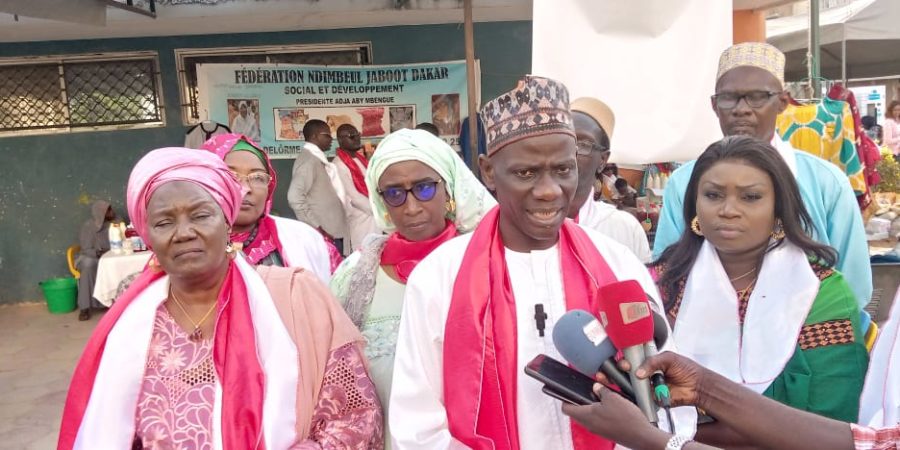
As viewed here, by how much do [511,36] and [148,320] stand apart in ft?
25.7

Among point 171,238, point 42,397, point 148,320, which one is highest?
point 171,238

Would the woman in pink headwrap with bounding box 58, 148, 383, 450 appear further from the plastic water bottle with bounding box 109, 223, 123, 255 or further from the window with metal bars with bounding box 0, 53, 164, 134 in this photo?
the window with metal bars with bounding box 0, 53, 164, 134

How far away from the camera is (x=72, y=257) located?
9.11 m

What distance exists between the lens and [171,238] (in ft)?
6.75

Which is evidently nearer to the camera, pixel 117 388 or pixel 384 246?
pixel 117 388

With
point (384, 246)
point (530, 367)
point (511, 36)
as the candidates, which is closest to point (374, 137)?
point (511, 36)

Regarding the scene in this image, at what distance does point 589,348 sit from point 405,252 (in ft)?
3.92

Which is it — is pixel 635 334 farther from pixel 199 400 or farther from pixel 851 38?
pixel 851 38

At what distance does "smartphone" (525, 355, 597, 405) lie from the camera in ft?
5.16

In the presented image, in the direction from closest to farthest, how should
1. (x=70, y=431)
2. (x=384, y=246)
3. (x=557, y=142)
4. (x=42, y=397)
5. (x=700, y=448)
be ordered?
(x=700, y=448) → (x=557, y=142) → (x=70, y=431) → (x=384, y=246) → (x=42, y=397)

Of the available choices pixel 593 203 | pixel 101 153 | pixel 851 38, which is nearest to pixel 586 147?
pixel 593 203

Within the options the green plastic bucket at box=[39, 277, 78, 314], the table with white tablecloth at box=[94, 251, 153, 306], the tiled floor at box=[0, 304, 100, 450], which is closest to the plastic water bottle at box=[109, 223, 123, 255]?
the table with white tablecloth at box=[94, 251, 153, 306]

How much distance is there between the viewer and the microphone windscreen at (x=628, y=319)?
150 cm

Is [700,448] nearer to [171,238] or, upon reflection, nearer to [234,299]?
[234,299]
